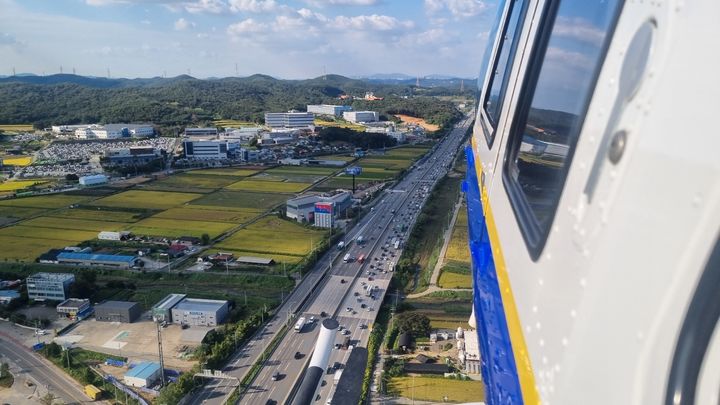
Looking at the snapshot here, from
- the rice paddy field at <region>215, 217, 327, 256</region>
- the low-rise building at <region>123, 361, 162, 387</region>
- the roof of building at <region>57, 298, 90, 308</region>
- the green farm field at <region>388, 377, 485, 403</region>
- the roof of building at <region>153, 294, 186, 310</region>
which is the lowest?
the roof of building at <region>57, 298, 90, 308</region>

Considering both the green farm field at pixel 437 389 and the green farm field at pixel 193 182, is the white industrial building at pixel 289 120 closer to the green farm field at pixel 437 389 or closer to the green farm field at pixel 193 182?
the green farm field at pixel 193 182

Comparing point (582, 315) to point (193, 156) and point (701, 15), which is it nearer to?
point (701, 15)

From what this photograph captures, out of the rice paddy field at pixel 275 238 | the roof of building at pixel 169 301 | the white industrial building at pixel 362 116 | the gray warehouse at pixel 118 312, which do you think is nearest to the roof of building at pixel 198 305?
the roof of building at pixel 169 301

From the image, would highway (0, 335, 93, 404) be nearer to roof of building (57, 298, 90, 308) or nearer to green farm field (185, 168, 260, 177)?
roof of building (57, 298, 90, 308)

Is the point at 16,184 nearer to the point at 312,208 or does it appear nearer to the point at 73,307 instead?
the point at 312,208

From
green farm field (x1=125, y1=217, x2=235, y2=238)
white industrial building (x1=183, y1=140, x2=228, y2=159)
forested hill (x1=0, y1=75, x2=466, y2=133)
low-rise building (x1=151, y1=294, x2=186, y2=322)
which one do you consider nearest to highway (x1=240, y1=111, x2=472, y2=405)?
low-rise building (x1=151, y1=294, x2=186, y2=322)

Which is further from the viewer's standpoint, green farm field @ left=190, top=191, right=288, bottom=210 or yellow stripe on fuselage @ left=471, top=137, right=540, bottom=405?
green farm field @ left=190, top=191, right=288, bottom=210

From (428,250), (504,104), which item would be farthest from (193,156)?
(504,104)
